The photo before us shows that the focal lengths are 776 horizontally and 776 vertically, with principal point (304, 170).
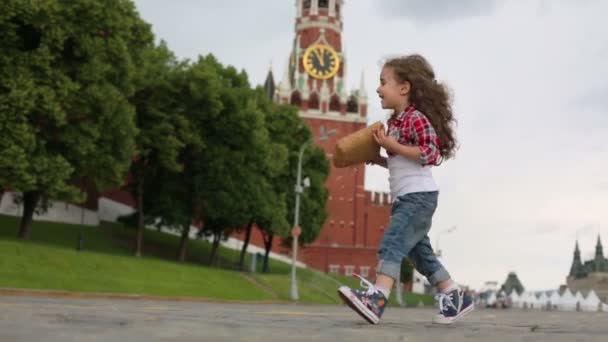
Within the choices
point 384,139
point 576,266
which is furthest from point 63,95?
point 576,266

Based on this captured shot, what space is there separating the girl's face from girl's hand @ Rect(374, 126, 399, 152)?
0.89ft

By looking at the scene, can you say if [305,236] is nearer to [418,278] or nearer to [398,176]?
[418,278]

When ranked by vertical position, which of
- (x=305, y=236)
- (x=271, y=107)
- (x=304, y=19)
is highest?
(x=304, y=19)

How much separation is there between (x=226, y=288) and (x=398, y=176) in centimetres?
2581

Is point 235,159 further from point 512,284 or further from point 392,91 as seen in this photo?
point 512,284

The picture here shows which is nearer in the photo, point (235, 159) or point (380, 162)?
point (380, 162)

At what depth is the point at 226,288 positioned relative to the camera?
3114cm

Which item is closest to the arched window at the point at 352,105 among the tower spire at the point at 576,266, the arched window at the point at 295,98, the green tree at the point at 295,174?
the arched window at the point at 295,98

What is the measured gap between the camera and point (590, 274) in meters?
115

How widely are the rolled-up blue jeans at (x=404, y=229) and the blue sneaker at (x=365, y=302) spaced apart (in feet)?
0.82

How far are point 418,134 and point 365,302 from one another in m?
1.37

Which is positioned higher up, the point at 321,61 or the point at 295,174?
the point at 321,61

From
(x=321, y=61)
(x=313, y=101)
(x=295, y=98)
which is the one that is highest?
(x=321, y=61)

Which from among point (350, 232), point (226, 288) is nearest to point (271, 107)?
point (226, 288)
